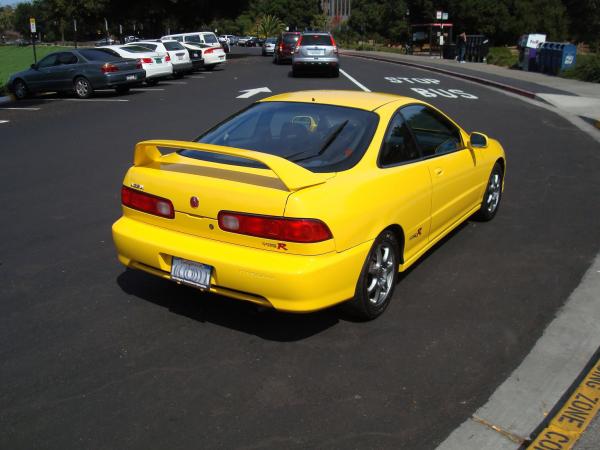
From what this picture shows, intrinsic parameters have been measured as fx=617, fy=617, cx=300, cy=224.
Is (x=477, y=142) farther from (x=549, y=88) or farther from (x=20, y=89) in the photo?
(x=20, y=89)

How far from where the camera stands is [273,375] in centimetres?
362

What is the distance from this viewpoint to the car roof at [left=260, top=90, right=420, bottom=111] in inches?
186

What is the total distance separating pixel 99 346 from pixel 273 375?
1178 mm

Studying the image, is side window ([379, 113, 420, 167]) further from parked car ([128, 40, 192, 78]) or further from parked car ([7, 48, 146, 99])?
parked car ([128, 40, 192, 78])

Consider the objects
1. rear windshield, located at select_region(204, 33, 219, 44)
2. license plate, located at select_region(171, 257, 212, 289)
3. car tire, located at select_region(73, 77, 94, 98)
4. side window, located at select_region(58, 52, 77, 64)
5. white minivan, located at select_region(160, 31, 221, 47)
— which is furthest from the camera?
rear windshield, located at select_region(204, 33, 219, 44)

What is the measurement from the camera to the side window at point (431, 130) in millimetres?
4980

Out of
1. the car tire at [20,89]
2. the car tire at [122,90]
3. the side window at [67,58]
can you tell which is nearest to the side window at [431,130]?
the side window at [67,58]

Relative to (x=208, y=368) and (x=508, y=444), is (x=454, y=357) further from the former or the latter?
(x=208, y=368)

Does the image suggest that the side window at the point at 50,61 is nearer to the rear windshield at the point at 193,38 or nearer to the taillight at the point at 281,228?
the rear windshield at the point at 193,38

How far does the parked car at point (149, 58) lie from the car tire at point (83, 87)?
214cm

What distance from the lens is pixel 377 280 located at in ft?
14.1

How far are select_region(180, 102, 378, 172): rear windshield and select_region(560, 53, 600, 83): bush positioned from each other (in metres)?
21.7

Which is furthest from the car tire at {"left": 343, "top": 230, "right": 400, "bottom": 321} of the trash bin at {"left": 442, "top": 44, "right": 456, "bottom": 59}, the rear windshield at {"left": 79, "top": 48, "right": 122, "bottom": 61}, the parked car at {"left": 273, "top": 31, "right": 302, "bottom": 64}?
the trash bin at {"left": 442, "top": 44, "right": 456, "bottom": 59}

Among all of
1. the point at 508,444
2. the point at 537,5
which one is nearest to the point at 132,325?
the point at 508,444
